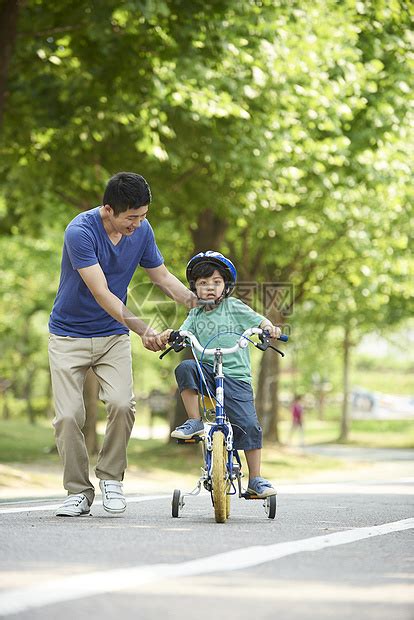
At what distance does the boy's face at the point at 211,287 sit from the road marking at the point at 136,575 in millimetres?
1977

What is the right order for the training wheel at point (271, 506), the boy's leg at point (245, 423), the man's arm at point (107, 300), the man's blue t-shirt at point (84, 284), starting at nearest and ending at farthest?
the man's arm at point (107, 300) → the man's blue t-shirt at point (84, 284) → the boy's leg at point (245, 423) → the training wheel at point (271, 506)

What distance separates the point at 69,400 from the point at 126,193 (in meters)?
1.41

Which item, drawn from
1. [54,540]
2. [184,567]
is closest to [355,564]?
[184,567]

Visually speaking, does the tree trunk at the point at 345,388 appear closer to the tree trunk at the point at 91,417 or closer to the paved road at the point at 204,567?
the tree trunk at the point at 91,417

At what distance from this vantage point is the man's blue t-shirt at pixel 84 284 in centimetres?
774

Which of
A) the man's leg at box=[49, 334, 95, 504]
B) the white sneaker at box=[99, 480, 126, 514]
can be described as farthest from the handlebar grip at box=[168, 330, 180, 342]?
the white sneaker at box=[99, 480, 126, 514]

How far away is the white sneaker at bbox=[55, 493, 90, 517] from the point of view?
25.6 feet

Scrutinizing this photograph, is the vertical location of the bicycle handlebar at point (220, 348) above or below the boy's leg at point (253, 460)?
above

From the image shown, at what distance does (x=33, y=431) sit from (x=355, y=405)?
47.3 meters

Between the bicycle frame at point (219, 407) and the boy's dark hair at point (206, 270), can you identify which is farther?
the boy's dark hair at point (206, 270)

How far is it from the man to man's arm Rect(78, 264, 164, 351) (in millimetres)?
14

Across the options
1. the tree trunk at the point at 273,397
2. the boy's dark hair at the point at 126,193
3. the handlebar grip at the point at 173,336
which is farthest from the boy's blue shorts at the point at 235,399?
the tree trunk at the point at 273,397

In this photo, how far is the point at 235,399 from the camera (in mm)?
7828

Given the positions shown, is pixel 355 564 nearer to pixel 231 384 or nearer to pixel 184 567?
pixel 184 567
